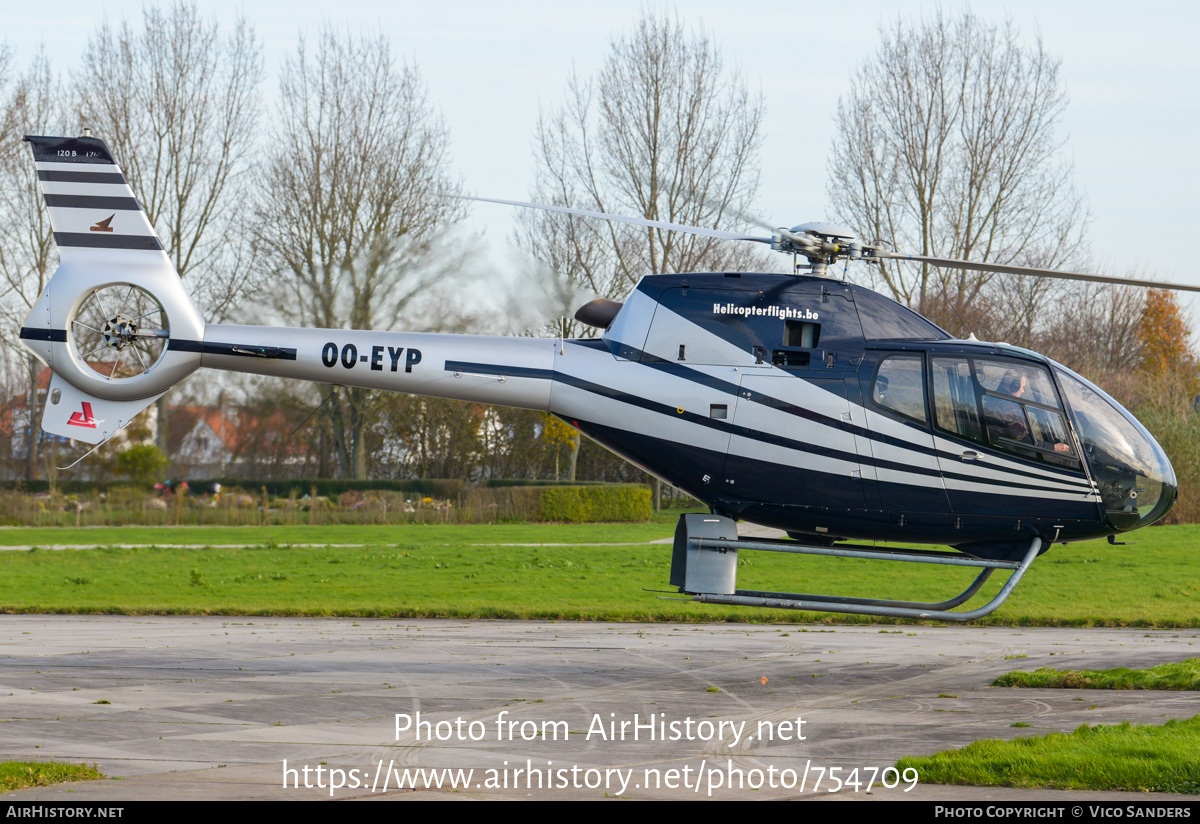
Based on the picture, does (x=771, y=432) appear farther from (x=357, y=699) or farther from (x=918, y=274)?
(x=918, y=274)

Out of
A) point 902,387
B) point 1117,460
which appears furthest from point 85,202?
point 1117,460

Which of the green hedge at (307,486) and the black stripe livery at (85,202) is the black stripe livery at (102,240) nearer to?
the black stripe livery at (85,202)

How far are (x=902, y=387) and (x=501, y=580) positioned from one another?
11461mm

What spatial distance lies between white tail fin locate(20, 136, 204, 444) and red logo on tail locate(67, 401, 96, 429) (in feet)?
0.03

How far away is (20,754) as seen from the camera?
8.00 metres

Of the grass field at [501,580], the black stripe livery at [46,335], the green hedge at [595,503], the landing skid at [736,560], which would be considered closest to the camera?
the landing skid at [736,560]

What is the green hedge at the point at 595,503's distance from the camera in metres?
38.1

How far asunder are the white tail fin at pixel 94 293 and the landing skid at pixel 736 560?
578 cm

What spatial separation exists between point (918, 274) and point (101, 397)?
38.3m

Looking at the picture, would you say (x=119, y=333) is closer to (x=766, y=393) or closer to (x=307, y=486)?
(x=766, y=393)

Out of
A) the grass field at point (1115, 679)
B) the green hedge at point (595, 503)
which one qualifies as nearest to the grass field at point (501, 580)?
the grass field at point (1115, 679)

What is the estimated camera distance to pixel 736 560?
450 inches
